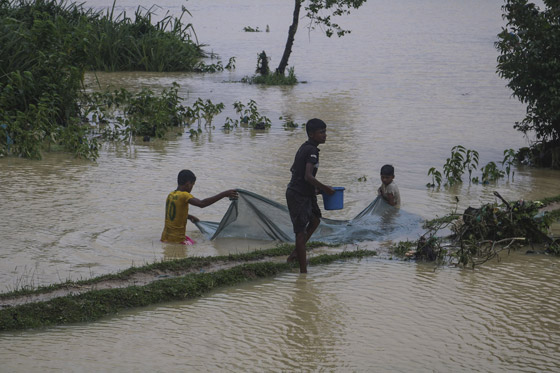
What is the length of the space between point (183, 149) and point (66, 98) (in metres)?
2.68

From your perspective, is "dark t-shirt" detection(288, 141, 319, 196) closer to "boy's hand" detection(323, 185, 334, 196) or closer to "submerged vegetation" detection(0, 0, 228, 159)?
"boy's hand" detection(323, 185, 334, 196)

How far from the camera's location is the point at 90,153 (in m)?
13.1

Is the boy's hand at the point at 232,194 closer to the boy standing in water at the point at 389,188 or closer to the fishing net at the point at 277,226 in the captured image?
the fishing net at the point at 277,226

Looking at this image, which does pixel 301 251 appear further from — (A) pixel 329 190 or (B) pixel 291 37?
(B) pixel 291 37

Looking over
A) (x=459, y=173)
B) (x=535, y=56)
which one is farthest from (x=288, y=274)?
(x=535, y=56)

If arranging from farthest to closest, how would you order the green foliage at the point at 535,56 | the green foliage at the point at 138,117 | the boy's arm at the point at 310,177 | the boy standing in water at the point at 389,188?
the green foliage at the point at 138,117
the green foliage at the point at 535,56
the boy standing in water at the point at 389,188
the boy's arm at the point at 310,177

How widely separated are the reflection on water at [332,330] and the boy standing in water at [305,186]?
40cm

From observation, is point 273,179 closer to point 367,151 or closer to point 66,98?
point 367,151

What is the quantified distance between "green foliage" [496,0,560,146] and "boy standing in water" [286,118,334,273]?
6718 millimetres

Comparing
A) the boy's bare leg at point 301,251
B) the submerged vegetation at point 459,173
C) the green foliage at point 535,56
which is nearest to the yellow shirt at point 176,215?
the boy's bare leg at point 301,251

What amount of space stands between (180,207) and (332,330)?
2.78m

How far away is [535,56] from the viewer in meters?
12.2

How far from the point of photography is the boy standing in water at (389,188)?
8867 millimetres

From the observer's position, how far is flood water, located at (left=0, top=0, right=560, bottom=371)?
5082mm
